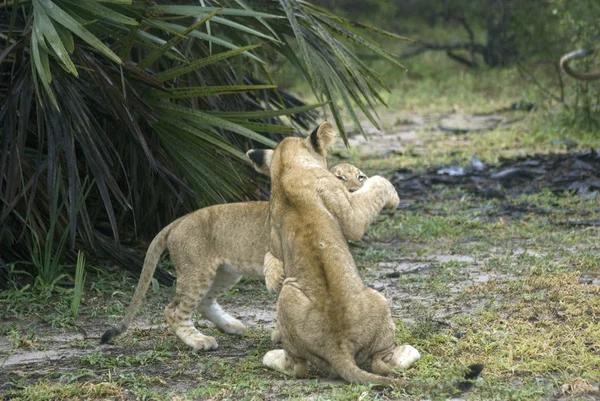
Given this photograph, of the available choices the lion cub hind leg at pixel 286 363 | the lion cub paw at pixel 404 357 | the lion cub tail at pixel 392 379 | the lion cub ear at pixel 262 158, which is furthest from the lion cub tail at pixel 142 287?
the lion cub paw at pixel 404 357

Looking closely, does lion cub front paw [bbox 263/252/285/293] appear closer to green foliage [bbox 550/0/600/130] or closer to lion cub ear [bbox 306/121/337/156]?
lion cub ear [bbox 306/121/337/156]

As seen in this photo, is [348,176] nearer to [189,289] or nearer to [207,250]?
[207,250]

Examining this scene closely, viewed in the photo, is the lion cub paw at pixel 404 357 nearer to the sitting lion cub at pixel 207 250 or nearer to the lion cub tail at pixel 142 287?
the sitting lion cub at pixel 207 250

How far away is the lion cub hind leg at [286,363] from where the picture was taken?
3.65 meters

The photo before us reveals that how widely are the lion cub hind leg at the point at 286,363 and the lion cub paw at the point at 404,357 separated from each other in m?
0.31

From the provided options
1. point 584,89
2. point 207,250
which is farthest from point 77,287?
point 584,89

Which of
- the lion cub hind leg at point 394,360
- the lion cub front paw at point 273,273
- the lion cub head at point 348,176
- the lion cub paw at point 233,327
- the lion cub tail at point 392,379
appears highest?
the lion cub head at point 348,176

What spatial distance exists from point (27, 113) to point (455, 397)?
8.22ft

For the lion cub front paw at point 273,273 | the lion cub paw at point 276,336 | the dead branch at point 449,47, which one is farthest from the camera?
the dead branch at point 449,47

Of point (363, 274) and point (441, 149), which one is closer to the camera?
point (363, 274)

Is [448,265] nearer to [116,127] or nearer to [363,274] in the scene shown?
[363,274]

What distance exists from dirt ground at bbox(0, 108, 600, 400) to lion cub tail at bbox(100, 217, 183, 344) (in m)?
0.10

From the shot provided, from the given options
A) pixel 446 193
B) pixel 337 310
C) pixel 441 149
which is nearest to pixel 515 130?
pixel 441 149

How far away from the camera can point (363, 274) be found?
5453 millimetres
